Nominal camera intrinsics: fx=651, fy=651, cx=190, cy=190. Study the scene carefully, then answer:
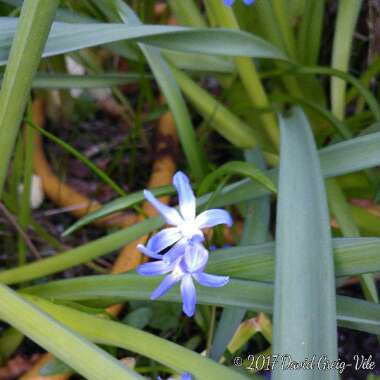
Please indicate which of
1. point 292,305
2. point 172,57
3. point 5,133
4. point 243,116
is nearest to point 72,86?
point 172,57

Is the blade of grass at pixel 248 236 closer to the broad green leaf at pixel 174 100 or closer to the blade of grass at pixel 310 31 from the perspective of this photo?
the broad green leaf at pixel 174 100

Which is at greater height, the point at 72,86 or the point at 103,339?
the point at 72,86

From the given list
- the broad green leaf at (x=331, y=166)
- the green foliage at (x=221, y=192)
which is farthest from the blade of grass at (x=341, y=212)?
the broad green leaf at (x=331, y=166)

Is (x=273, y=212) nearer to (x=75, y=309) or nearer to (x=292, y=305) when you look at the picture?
(x=75, y=309)

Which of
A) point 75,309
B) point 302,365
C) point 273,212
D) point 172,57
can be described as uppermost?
point 172,57

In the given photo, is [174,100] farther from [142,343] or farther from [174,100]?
[142,343]

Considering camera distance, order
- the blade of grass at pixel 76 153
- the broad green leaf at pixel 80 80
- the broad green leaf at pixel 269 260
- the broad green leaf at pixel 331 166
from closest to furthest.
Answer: the broad green leaf at pixel 269 260
the broad green leaf at pixel 331 166
the blade of grass at pixel 76 153
the broad green leaf at pixel 80 80

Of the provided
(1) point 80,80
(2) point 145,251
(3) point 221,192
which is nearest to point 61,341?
(2) point 145,251
